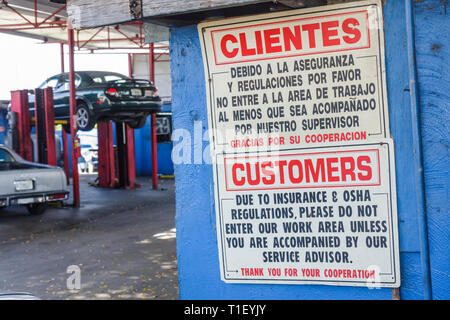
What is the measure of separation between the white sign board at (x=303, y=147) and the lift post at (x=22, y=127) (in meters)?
11.4

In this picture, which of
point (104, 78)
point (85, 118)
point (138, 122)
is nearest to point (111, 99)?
point (85, 118)

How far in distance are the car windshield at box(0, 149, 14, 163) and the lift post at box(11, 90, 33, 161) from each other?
1.60 m

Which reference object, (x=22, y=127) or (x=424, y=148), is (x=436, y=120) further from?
(x=22, y=127)

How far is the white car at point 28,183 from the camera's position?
10828 mm

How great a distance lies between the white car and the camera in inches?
426

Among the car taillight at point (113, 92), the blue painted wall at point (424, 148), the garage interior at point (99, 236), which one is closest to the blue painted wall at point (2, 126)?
the garage interior at point (99, 236)

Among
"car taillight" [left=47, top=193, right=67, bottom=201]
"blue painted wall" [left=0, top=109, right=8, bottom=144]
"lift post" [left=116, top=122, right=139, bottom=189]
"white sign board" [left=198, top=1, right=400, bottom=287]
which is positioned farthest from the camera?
"blue painted wall" [left=0, top=109, right=8, bottom=144]

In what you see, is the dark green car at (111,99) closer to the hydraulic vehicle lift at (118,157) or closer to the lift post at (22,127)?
the lift post at (22,127)

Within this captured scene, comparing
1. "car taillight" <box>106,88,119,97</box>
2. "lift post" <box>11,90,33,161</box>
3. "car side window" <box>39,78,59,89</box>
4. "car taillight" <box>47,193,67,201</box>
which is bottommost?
"car taillight" <box>47,193,67,201</box>

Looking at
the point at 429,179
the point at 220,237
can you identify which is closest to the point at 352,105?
the point at 429,179

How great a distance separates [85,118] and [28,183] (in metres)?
3.70

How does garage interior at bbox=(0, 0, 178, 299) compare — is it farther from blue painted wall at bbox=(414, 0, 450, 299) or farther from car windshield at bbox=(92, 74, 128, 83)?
car windshield at bbox=(92, 74, 128, 83)

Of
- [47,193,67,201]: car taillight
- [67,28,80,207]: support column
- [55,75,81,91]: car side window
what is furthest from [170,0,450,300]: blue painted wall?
[55,75,81,91]: car side window

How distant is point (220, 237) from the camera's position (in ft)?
10.4
